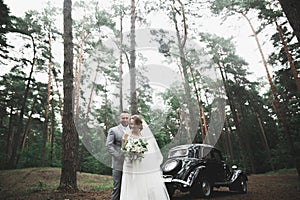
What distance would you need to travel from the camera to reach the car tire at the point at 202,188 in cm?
636

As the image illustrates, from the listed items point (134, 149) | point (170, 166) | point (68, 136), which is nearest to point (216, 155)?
point (170, 166)

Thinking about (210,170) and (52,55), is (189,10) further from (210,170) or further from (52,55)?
(210,170)

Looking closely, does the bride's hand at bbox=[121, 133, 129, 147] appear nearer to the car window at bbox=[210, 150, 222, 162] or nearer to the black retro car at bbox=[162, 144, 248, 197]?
Answer: the black retro car at bbox=[162, 144, 248, 197]

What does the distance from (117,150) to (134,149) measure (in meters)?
0.38

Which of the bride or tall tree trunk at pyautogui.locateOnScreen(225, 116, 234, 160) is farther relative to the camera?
tall tree trunk at pyautogui.locateOnScreen(225, 116, 234, 160)

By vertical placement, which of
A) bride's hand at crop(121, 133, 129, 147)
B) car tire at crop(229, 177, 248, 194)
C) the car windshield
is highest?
bride's hand at crop(121, 133, 129, 147)

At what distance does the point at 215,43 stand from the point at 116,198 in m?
18.7

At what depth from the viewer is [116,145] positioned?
14.8ft

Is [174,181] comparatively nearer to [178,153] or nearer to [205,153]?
[178,153]

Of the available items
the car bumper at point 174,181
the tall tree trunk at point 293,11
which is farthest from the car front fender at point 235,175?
the tall tree trunk at point 293,11

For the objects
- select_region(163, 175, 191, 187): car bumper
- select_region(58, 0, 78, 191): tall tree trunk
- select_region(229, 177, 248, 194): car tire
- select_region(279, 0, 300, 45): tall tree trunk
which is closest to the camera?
select_region(279, 0, 300, 45): tall tree trunk

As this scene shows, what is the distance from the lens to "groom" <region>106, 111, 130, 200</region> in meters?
Answer: 4.36

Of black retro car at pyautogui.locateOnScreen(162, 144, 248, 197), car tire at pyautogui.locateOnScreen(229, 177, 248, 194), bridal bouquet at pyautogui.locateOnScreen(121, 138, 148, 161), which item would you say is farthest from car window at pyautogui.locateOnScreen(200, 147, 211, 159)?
bridal bouquet at pyautogui.locateOnScreen(121, 138, 148, 161)

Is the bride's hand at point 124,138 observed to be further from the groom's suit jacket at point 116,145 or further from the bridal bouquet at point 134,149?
the groom's suit jacket at point 116,145
